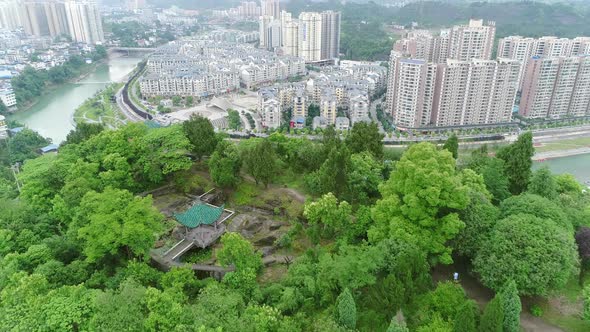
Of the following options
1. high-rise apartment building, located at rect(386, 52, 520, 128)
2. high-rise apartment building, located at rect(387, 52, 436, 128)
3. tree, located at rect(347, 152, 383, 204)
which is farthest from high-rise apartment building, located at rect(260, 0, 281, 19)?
tree, located at rect(347, 152, 383, 204)

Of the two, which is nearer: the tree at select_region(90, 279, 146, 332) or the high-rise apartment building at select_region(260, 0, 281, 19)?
the tree at select_region(90, 279, 146, 332)

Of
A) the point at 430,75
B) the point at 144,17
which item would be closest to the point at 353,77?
the point at 430,75

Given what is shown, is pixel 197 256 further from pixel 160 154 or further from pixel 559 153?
pixel 559 153

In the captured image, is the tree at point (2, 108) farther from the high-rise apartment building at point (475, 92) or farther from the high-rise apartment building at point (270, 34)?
the high-rise apartment building at point (270, 34)

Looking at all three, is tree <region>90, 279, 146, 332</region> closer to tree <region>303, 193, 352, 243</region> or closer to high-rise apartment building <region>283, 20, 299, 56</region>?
tree <region>303, 193, 352, 243</region>

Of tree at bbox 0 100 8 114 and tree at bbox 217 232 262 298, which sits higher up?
tree at bbox 217 232 262 298

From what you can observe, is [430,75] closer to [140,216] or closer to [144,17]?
[140,216]

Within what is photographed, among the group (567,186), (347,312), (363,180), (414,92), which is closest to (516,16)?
(414,92)
